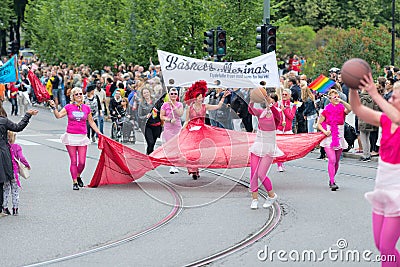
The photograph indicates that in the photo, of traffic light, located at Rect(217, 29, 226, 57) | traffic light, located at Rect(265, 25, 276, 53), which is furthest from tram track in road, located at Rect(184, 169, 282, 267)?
traffic light, located at Rect(217, 29, 226, 57)

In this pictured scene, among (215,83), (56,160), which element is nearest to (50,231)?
(215,83)

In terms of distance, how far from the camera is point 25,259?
912cm

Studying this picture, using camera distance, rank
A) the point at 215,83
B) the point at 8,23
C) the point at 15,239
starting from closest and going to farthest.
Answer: the point at 15,239 < the point at 215,83 < the point at 8,23

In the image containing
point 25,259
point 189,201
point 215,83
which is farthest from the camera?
point 215,83

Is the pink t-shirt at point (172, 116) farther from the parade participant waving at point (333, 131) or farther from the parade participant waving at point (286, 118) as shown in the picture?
the parade participant waving at point (333, 131)

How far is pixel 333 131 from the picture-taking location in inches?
552

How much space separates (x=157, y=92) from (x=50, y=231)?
6.51 m

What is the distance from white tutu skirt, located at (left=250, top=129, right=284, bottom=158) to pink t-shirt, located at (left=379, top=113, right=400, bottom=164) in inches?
197

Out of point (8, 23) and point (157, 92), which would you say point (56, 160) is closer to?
point (157, 92)

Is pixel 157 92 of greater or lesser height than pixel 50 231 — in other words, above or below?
above

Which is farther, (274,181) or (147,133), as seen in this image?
(147,133)

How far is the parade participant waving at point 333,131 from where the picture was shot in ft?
45.7

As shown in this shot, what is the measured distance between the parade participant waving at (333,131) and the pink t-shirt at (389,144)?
678cm

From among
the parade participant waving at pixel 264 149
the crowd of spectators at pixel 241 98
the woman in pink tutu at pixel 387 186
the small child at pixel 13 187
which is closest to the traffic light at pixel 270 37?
the crowd of spectators at pixel 241 98
